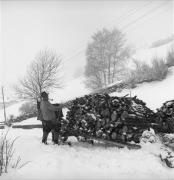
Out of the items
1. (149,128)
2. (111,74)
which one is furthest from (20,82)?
(149,128)

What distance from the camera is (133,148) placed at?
7.53m

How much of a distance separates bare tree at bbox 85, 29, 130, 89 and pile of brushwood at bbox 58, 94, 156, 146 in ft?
75.1

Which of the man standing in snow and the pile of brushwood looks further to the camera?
the man standing in snow

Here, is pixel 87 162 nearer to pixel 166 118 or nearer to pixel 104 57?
pixel 166 118

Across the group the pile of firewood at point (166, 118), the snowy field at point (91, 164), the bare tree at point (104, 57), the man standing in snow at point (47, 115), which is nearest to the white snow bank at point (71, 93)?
the bare tree at point (104, 57)

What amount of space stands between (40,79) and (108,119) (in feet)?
77.4

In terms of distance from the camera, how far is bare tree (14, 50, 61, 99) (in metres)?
31.0

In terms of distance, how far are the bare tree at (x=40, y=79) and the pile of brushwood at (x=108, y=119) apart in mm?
21339

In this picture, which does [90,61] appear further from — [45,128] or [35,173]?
[35,173]

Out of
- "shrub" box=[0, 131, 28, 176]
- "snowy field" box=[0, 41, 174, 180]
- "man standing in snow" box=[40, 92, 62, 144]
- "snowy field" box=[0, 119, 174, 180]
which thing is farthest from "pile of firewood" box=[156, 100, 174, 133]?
"shrub" box=[0, 131, 28, 176]

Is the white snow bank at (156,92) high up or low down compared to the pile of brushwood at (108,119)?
up

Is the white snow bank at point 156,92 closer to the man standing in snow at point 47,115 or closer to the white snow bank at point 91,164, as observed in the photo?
the man standing in snow at point 47,115

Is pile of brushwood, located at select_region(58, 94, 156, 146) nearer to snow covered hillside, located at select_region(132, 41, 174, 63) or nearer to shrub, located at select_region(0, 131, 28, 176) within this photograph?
shrub, located at select_region(0, 131, 28, 176)

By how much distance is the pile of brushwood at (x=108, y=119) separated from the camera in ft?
26.0
